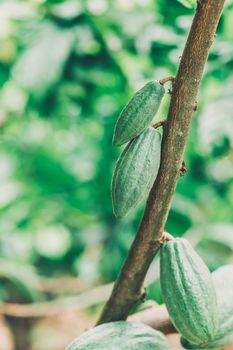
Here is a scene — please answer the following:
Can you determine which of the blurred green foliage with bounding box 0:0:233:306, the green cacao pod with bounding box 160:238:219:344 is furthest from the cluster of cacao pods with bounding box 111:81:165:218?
the blurred green foliage with bounding box 0:0:233:306

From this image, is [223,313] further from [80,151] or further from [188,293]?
[80,151]

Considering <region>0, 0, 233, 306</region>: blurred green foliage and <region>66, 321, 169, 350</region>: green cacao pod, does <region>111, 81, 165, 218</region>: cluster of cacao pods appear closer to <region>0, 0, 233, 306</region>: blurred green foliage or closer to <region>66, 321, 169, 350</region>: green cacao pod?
<region>66, 321, 169, 350</region>: green cacao pod

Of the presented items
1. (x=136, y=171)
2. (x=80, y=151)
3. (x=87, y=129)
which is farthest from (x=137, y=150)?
(x=80, y=151)

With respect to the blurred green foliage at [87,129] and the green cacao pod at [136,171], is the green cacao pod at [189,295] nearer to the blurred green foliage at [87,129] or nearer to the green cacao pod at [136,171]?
the green cacao pod at [136,171]

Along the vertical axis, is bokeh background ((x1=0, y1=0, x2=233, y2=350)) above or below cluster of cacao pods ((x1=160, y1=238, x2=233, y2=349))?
above

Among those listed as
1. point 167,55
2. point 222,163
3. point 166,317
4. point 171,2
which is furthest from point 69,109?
point 166,317

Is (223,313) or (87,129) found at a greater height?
(87,129)

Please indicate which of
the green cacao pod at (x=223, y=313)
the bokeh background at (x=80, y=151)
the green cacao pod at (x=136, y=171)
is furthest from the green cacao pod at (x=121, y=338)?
the bokeh background at (x=80, y=151)
